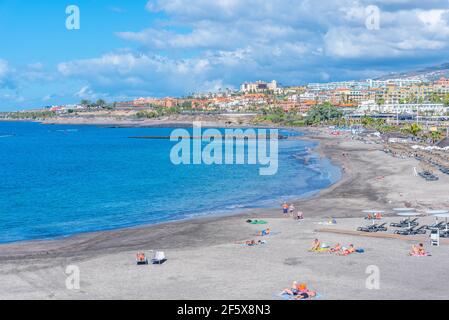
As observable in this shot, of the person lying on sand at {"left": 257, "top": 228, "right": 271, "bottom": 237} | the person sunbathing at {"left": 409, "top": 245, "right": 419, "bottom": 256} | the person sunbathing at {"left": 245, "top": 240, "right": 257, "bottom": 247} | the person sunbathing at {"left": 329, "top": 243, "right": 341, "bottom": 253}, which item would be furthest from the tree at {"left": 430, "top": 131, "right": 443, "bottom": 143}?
the person sunbathing at {"left": 329, "top": 243, "right": 341, "bottom": 253}

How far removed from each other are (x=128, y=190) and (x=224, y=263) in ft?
106

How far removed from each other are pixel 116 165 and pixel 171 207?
133 feet

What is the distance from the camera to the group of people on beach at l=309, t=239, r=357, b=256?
1041 inches

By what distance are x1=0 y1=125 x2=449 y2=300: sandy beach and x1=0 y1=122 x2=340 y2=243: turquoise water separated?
15.9 feet

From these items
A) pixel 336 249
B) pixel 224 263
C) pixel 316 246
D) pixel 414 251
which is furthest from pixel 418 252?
pixel 224 263

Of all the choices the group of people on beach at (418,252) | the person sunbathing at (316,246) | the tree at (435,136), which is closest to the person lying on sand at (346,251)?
the person sunbathing at (316,246)

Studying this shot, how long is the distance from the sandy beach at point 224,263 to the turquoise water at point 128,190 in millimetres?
4845

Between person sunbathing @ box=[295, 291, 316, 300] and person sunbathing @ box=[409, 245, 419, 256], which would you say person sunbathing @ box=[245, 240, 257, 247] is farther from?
person sunbathing @ box=[295, 291, 316, 300]

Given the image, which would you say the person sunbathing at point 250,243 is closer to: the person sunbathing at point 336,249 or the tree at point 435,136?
the person sunbathing at point 336,249

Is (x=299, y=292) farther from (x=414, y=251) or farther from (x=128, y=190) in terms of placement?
(x=128, y=190)

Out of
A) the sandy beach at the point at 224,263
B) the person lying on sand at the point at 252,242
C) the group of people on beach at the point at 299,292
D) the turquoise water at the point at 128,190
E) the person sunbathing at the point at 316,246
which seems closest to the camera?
the group of people on beach at the point at 299,292

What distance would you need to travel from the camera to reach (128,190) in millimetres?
56281

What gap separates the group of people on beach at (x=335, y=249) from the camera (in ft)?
86.7

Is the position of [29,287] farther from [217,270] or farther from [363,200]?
[363,200]
